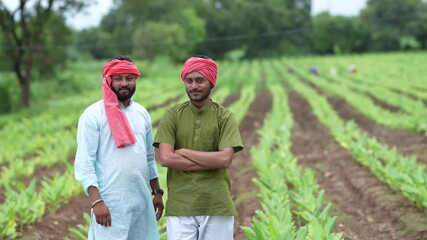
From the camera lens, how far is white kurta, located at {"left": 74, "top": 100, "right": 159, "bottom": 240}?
3.52 meters

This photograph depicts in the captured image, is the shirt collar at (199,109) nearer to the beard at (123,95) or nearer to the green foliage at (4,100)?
the beard at (123,95)

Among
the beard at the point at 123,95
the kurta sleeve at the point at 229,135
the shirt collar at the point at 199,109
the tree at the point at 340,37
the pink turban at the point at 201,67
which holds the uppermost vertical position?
the pink turban at the point at 201,67

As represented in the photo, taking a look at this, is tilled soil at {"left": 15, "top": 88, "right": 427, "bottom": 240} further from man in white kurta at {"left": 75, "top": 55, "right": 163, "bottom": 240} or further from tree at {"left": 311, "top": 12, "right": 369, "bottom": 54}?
tree at {"left": 311, "top": 12, "right": 369, "bottom": 54}

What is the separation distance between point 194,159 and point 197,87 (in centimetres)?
41

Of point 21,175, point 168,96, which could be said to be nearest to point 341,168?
point 21,175

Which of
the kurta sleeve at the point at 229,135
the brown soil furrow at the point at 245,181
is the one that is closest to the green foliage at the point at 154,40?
the brown soil furrow at the point at 245,181

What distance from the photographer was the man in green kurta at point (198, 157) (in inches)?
136

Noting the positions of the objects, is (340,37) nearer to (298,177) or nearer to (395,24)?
(395,24)

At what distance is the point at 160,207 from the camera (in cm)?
394

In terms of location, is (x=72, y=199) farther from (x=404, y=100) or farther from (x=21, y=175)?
(x=404, y=100)

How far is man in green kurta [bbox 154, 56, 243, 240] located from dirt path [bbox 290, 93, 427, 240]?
2.38 metres

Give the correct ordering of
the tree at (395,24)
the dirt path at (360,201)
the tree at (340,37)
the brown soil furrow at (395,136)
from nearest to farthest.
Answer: the dirt path at (360,201) → the brown soil furrow at (395,136) → the tree at (395,24) → the tree at (340,37)

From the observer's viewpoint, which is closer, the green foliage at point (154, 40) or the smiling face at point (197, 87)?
the smiling face at point (197, 87)

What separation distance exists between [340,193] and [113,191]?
4.58m
